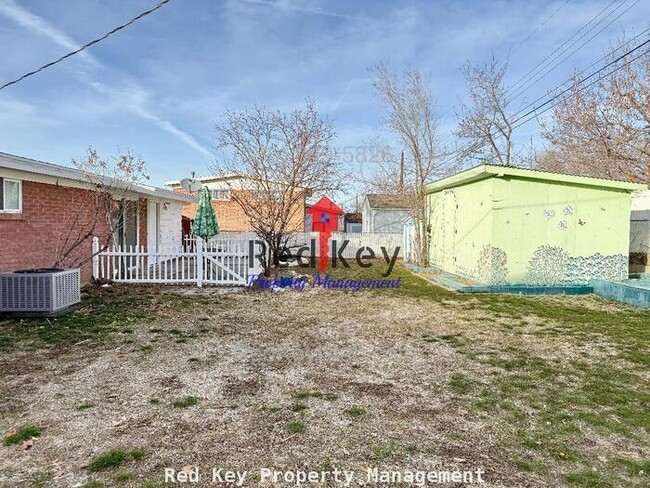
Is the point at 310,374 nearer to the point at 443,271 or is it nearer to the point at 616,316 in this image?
the point at 616,316

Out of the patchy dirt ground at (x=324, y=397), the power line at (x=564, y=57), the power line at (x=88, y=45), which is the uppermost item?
the power line at (x=564, y=57)

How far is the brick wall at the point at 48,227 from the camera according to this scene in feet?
23.6

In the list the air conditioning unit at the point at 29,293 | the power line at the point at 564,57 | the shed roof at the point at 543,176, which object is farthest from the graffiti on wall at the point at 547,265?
the air conditioning unit at the point at 29,293

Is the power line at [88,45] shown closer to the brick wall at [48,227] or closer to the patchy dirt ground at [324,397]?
the brick wall at [48,227]

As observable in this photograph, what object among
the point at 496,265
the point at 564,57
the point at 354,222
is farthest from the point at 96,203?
the point at 354,222

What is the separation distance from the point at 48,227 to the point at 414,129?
11.9 m

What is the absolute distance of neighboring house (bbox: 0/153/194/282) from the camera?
7073 mm

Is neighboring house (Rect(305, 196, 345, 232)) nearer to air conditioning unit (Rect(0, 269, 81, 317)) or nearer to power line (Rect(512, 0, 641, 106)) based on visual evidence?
power line (Rect(512, 0, 641, 106))

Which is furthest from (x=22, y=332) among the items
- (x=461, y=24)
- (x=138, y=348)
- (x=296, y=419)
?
(x=461, y=24)

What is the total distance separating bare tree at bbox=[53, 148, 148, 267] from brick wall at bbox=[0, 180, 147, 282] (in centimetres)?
2

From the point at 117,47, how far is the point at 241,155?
16.4ft

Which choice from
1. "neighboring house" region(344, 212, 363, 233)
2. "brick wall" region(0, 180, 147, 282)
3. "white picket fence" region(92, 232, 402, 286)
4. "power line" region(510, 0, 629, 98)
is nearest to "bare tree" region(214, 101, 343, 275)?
"white picket fence" region(92, 232, 402, 286)

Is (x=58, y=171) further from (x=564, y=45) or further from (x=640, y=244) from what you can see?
(x=640, y=244)

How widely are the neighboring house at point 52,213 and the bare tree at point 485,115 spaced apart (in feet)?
53.5
